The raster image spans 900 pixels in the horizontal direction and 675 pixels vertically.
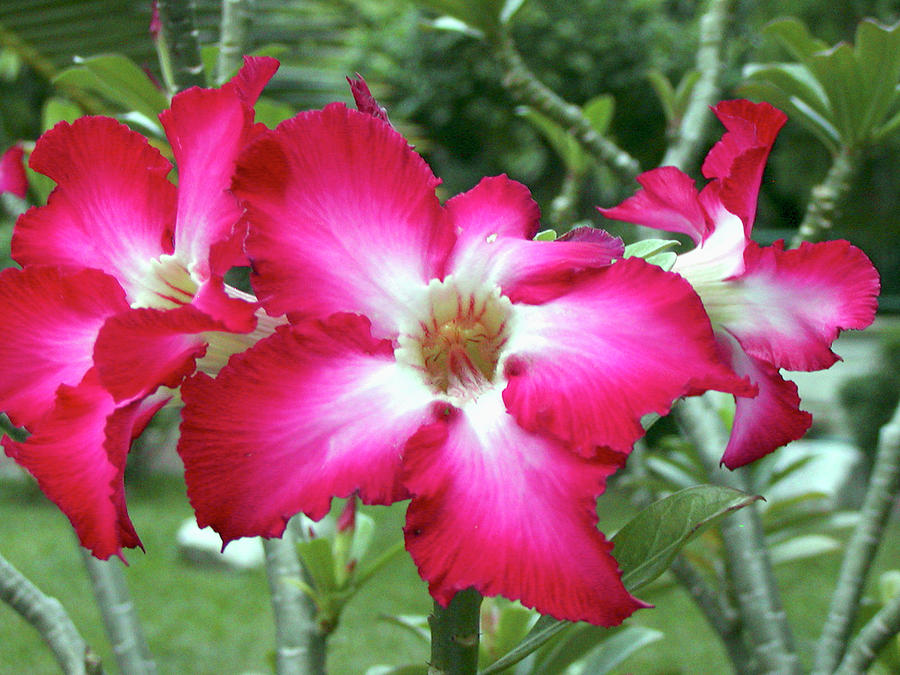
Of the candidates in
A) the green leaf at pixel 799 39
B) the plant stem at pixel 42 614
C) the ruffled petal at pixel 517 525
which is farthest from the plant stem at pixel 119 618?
the green leaf at pixel 799 39

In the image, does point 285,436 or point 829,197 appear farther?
point 829,197

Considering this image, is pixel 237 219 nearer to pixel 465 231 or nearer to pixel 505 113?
pixel 465 231

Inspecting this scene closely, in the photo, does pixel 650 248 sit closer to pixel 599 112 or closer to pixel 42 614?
pixel 42 614

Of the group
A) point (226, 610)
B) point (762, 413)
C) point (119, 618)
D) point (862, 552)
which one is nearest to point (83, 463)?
point (762, 413)

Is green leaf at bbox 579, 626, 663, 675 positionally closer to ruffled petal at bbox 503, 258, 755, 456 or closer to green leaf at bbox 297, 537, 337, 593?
green leaf at bbox 297, 537, 337, 593

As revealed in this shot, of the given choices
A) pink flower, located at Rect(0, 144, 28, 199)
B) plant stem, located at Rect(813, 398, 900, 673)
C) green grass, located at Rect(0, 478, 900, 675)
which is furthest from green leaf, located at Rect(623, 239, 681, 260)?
green grass, located at Rect(0, 478, 900, 675)

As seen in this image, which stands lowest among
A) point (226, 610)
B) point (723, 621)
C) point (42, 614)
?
point (226, 610)

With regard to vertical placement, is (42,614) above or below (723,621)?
above
